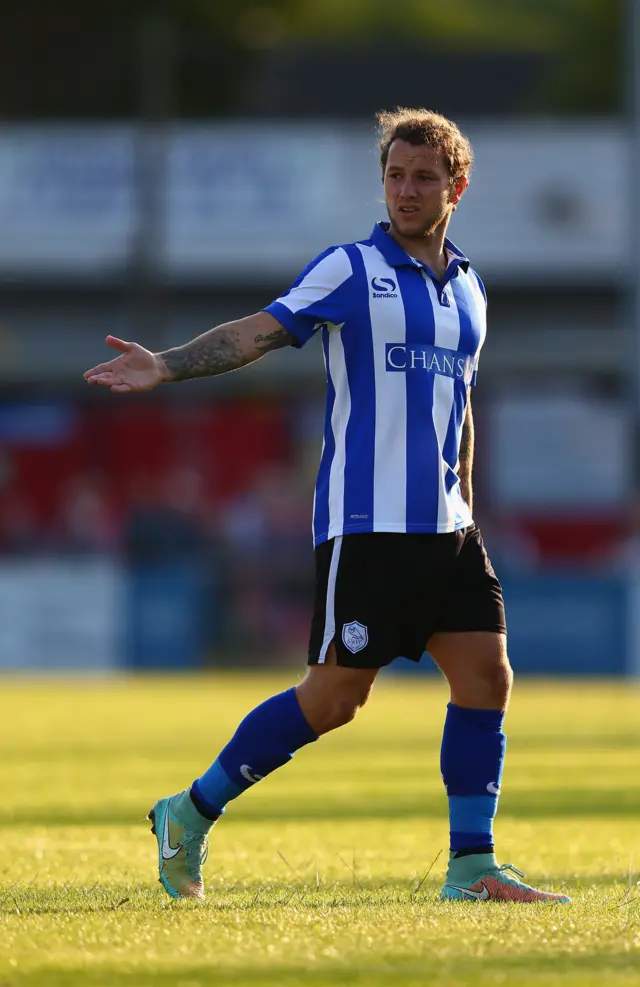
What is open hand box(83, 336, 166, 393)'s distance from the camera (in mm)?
4672

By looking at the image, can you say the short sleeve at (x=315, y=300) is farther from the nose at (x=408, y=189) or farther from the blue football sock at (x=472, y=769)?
the blue football sock at (x=472, y=769)

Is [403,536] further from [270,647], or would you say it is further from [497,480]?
[497,480]

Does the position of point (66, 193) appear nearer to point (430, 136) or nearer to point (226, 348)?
point (430, 136)

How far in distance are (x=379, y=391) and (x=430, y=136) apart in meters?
0.70

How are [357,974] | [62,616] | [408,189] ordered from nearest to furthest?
[357,974] < [408,189] < [62,616]

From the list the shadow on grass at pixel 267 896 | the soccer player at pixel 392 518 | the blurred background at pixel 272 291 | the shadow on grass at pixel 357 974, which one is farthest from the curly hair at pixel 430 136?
the blurred background at pixel 272 291

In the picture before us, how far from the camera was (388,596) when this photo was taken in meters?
4.91

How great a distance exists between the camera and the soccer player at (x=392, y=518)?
4910mm

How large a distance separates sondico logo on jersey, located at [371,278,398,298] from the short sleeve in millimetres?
65

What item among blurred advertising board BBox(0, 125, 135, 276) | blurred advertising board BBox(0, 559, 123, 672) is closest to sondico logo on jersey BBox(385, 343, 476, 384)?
blurred advertising board BBox(0, 559, 123, 672)

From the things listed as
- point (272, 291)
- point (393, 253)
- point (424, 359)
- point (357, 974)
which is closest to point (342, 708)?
point (424, 359)

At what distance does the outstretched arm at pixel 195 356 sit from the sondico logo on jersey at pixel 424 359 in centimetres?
26

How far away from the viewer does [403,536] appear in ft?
16.3

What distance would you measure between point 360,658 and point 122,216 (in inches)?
942
